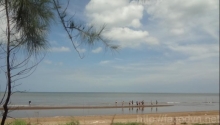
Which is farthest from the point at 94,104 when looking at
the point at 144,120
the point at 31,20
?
the point at 31,20

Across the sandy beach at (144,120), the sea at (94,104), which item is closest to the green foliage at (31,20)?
the sea at (94,104)

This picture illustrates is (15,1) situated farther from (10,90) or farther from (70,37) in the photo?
(10,90)

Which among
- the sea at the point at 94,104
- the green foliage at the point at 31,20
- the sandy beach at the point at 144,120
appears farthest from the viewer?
the sea at the point at 94,104

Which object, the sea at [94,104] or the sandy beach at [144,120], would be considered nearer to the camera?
the sandy beach at [144,120]

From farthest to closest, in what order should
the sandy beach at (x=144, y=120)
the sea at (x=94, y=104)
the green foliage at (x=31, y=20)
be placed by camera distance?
the sea at (x=94, y=104)
the sandy beach at (x=144, y=120)
the green foliage at (x=31, y=20)

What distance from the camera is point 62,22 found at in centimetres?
171

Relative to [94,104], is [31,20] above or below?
above

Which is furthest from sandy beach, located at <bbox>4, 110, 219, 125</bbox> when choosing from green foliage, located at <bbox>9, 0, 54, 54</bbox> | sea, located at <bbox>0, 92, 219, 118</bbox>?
green foliage, located at <bbox>9, 0, 54, 54</bbox>

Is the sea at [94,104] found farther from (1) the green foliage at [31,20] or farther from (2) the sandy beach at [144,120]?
(2) the sandy beach at [144,120]

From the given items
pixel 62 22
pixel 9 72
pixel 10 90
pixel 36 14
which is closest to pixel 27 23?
pixel 36 14

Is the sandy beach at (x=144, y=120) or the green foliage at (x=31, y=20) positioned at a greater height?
the green foliage at (x=31, y=20)

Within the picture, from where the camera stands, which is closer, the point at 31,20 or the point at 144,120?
the point at 31,20

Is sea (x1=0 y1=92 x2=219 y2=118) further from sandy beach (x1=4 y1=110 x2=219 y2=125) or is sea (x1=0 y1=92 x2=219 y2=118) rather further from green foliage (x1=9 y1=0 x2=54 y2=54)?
sandy beach (x1=4 y1=110 x2=219 y2=125)

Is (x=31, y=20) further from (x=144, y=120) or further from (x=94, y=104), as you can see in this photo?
(x=94, y=104)
